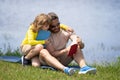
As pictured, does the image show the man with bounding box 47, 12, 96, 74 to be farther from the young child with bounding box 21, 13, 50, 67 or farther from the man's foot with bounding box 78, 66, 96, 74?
the young child with bounding box 21, 13, 50, 67

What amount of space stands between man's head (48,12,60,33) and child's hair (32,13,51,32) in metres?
0.11

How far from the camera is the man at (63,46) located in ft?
25.0

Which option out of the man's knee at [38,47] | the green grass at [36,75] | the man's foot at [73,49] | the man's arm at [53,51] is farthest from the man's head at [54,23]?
the green grass at [36,75]

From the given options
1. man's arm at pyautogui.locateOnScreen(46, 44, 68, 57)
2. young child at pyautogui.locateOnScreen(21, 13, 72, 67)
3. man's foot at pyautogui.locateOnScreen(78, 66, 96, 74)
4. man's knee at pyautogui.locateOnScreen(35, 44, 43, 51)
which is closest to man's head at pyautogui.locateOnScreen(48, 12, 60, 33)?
young child at pyautogui.locateOnScreen(21, 13, 72, 67)

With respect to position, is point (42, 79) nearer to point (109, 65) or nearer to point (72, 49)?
point (72, 49)

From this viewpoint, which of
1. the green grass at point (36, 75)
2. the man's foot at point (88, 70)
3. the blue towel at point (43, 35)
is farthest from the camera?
the blue towel at point (43, 35)

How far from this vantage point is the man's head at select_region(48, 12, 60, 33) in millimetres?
7859

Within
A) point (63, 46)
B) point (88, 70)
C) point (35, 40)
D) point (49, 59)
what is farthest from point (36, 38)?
point (88, 70)

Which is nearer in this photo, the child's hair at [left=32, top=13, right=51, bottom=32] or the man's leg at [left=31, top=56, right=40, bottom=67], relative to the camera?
the child's hair at [left=32, top=13, right=51, bottom=32]

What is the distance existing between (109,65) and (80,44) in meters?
1.78

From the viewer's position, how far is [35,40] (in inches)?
310

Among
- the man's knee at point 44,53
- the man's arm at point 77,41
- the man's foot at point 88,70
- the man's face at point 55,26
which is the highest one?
the man's face at point 55,26

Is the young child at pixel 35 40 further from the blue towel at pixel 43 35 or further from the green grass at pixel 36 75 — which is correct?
the green grass at pixel 36 75

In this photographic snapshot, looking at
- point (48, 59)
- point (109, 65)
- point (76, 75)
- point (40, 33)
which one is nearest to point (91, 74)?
point (76, 75)
